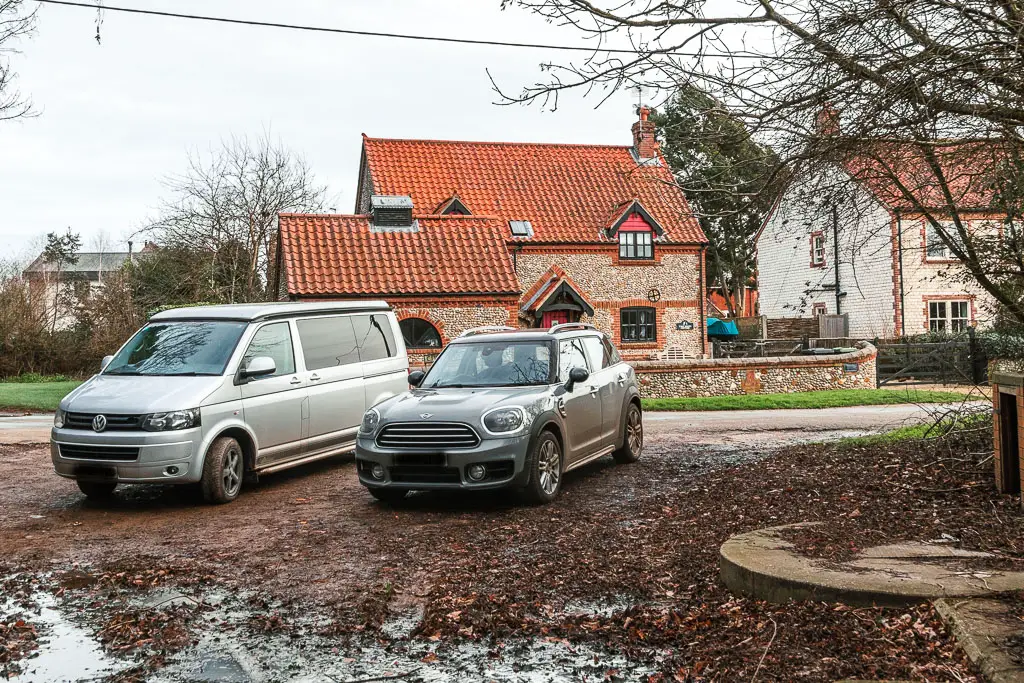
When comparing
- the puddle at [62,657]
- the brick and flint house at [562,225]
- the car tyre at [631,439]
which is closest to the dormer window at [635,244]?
the brick and flint house at [562,225]

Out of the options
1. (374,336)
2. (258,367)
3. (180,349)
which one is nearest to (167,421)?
(258,367)

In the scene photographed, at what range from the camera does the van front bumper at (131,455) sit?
29.8 feet

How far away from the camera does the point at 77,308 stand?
33.7 meters

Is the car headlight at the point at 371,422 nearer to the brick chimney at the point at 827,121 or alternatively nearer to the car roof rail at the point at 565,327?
the car roof rail at the point at 565,327

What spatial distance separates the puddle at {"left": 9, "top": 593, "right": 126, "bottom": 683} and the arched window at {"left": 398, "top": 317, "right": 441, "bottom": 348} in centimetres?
1934

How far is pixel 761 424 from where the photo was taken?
1722 cm

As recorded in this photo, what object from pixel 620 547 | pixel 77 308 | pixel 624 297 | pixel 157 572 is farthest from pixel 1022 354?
pixel 77 308

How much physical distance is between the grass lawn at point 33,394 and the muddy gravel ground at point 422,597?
1463 centimetres

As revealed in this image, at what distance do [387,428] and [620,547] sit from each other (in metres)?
2.85

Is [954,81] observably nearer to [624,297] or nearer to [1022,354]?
[1022,354]

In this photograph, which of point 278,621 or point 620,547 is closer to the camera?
point 278,621

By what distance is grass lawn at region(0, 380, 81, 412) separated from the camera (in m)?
23.3

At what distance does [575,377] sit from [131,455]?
454 cm

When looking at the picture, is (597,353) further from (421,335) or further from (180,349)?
(421,335)
